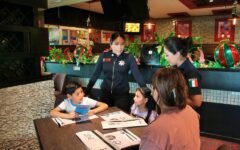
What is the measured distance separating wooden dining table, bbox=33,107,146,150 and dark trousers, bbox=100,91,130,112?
71cm

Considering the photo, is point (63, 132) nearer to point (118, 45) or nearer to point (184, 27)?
point (118, 45)

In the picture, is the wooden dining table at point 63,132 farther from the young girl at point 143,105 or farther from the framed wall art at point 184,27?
the framed wall art at point 184,27

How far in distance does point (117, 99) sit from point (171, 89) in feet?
5.39

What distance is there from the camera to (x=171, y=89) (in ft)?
3.88

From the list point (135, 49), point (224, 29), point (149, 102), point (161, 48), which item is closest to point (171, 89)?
point (149, 102)

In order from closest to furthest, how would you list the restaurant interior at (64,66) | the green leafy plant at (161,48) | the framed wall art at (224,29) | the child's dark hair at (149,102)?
1. the restaurant interior at (64,66)
2. the child's dark hair at (149,102)
3. the green leafy plant at (161,48)
4. the framed wall art at (224,29)

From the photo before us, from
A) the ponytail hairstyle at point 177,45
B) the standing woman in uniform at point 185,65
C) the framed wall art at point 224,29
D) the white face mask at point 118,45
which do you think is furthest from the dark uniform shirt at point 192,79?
the framed wall art at point 224,29

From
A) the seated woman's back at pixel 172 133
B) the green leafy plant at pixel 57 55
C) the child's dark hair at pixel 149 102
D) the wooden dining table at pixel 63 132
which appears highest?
the green leafy plant at pixel 57 55

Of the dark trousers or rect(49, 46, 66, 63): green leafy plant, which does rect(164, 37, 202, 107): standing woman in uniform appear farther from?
rect(49, 46, 66, 63): green leafy plant

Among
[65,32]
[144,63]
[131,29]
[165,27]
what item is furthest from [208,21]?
[144,63]

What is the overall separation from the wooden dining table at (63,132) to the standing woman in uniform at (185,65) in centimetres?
53

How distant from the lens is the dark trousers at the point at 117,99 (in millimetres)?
2760

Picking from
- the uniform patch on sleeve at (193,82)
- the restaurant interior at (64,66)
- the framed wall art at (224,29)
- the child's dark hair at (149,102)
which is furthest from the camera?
the framed wall art at (224,29)

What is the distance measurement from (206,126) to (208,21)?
755 cm
